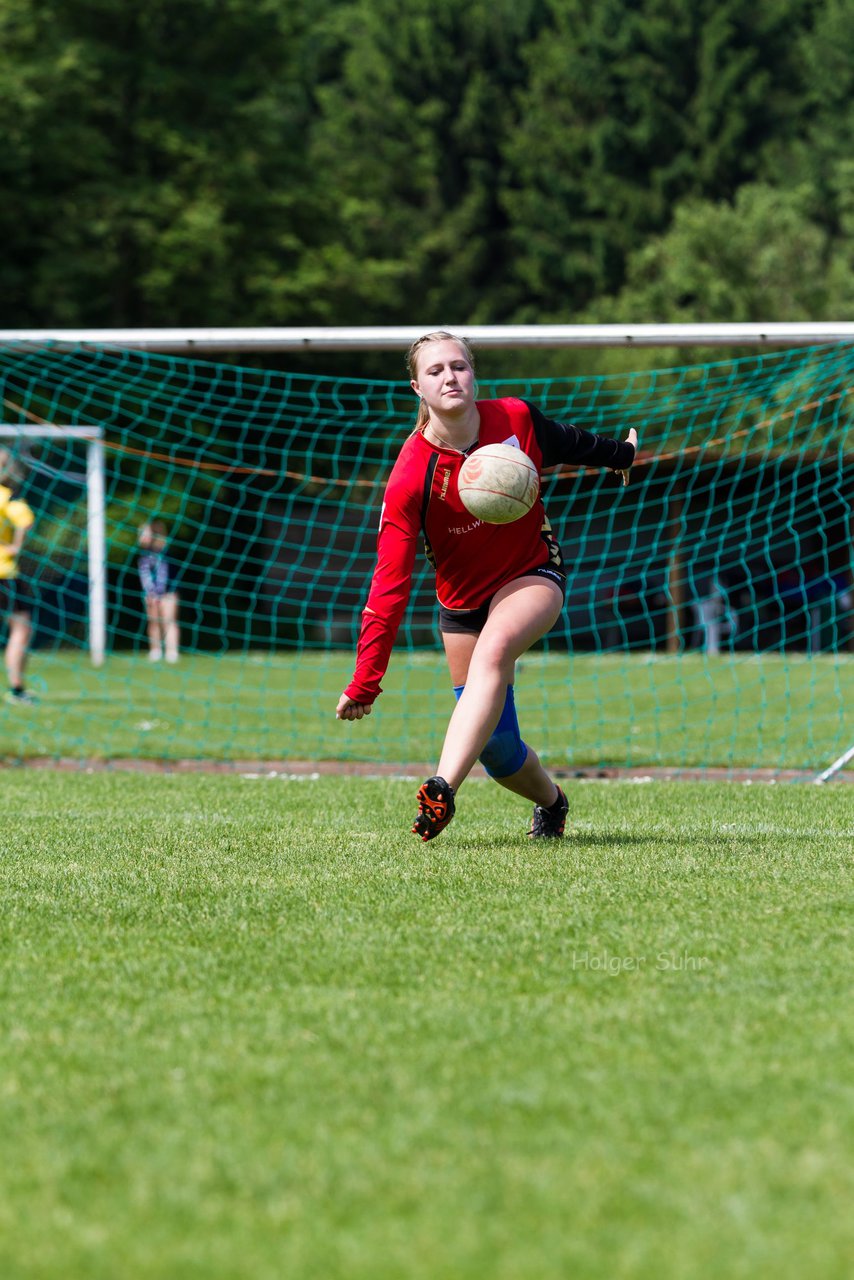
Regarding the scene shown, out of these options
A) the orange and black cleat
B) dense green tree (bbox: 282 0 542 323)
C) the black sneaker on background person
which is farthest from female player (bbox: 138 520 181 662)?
dense green tree (bbox: 282 0 542 323)

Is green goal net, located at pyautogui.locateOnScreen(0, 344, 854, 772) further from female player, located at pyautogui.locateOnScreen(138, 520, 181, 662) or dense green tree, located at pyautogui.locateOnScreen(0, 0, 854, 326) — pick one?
dense green tree, located at pyautogui.locateOnScreen(0, 0, 854, 326)


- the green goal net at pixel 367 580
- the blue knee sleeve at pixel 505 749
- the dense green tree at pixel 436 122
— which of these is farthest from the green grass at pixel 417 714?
the dense green tree at pixel 436 122

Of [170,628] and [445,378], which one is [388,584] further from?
[170,628]

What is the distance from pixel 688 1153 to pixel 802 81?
40484 millimetres

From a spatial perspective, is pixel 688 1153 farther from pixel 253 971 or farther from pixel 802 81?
pixel 802 81

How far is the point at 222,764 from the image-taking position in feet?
30.8

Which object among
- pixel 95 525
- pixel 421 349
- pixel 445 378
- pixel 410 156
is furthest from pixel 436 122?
pixel 445 378

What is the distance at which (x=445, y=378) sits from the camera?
527 cm

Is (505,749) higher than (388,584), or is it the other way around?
(388,584)

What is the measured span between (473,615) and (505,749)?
48cm

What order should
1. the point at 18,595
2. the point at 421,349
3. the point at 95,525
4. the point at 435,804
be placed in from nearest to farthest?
the point at 435,804 → the point at 421,349 → the point at 18,595 → the point at 95,525

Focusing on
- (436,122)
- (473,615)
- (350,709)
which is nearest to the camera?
(350,709)

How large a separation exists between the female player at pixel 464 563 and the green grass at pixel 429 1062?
0.44 metres

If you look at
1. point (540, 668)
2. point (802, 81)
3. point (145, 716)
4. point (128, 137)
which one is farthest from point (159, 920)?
point (802, 81)
